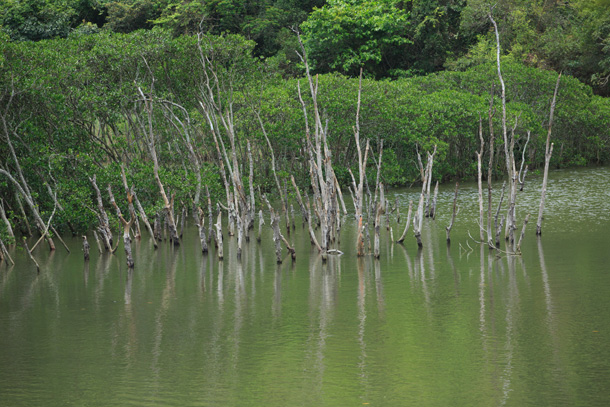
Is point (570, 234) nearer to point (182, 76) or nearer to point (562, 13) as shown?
point (182, 76)

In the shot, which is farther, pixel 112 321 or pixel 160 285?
pixel 160 285

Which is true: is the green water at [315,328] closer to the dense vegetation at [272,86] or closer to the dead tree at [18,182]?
the dead tree at [18,182]

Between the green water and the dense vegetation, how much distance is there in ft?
14.9

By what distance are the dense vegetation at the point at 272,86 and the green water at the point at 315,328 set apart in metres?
4.55

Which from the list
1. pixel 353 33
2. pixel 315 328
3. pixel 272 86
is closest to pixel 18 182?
pixel 315 328

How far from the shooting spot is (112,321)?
12.5 metres

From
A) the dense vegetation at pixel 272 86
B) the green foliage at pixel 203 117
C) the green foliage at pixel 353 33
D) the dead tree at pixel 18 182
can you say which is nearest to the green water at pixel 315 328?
the dead tree at pixel 18 182

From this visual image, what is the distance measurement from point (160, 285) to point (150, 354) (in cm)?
536

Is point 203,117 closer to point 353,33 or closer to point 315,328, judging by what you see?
point 353,33

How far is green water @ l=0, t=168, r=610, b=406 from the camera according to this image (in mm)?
8641

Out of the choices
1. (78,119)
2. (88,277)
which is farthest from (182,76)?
(88,277)

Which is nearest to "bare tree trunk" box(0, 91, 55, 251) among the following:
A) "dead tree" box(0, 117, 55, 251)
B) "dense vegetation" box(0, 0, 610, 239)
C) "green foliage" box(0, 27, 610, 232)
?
"dead tree" box(0, 117, 55, 251)

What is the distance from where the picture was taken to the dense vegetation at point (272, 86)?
2225cm

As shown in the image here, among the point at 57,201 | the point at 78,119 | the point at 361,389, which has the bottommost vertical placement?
the point at 361,389
